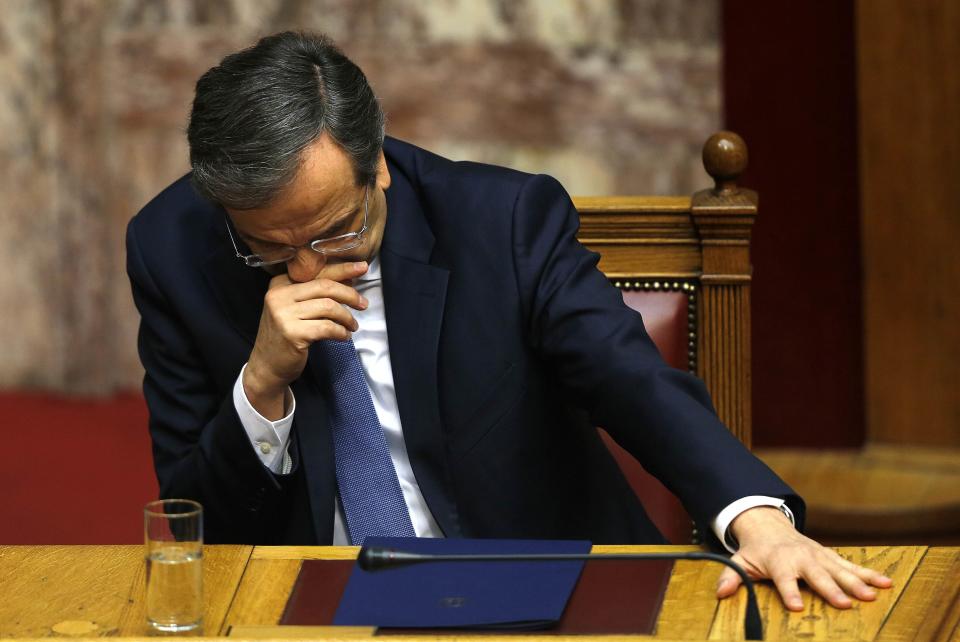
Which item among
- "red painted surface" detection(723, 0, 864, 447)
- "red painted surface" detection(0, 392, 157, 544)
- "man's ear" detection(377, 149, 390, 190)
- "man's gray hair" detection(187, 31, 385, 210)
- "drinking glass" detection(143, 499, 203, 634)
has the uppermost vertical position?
"man's gray hair" detection(187, 31, 385, 210)

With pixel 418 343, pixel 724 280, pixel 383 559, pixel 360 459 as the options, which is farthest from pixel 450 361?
pixel 383 559

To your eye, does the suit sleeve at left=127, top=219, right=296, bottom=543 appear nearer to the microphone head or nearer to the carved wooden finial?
the microphone head

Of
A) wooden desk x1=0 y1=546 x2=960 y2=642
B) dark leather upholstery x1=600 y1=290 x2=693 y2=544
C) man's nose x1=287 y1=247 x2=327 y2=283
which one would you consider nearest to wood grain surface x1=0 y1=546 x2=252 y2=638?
wooden desk x1=0 y1=546 x2=960 y2=642

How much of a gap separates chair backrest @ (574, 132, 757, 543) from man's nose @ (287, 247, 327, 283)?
1.78 ft

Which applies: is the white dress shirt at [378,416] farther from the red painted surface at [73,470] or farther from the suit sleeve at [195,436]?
the red painted surface at [73,470]

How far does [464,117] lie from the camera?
11.4 feet

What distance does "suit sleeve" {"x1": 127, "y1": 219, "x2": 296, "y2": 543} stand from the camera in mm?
1807

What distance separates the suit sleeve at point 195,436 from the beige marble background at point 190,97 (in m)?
1.56

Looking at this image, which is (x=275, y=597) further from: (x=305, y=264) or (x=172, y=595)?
(x=305, y=264)

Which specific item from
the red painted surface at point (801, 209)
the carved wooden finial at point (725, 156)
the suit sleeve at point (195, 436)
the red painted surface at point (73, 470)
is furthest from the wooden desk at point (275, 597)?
the red painted surface at point (801, 209)

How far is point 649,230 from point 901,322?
1290mm

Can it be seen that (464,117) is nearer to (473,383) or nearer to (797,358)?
(797,358)

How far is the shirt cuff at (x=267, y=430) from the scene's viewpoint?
1.80m

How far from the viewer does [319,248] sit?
1788 mm
